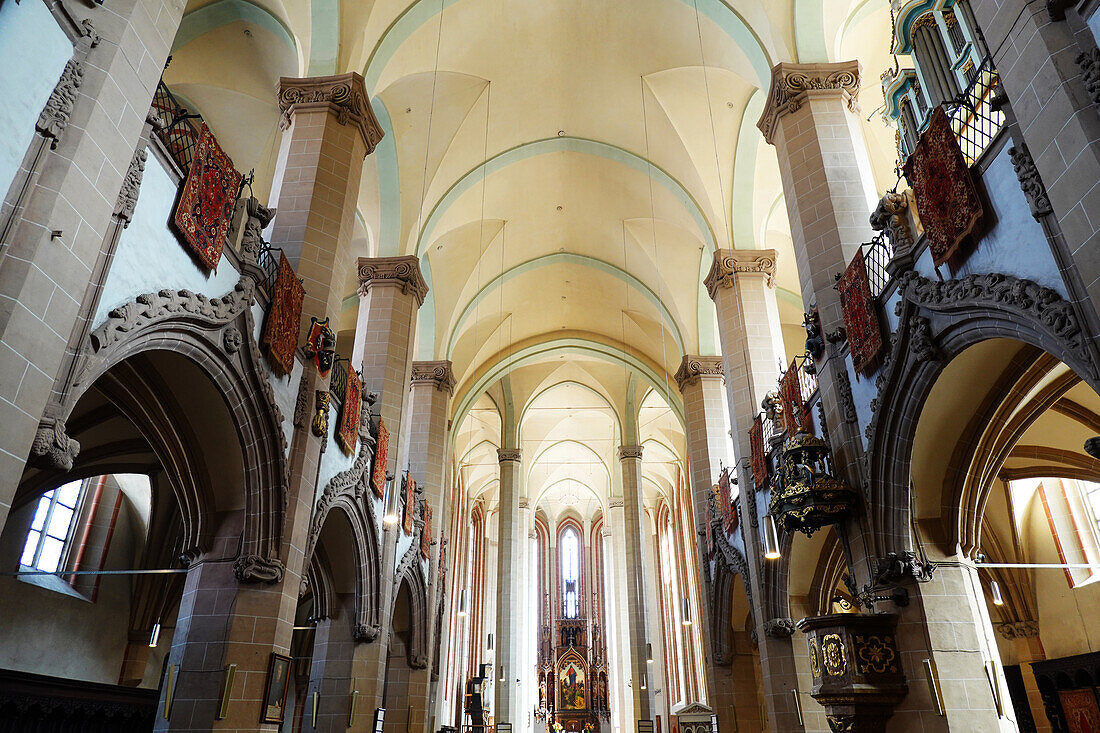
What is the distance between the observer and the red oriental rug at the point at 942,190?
18.9ft

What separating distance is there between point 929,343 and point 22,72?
285 inches

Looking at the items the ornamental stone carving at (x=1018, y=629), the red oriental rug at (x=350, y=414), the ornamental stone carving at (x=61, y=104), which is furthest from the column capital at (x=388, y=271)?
the ornamental stone carving at (x=1018, y=629)

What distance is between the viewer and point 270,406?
25.6 ft

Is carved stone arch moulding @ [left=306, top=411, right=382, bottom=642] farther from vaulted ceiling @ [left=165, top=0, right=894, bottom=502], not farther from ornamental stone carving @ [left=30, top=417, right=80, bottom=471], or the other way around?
ornamental stone carving @ [left=30, top=417, right=80, bottom=471]

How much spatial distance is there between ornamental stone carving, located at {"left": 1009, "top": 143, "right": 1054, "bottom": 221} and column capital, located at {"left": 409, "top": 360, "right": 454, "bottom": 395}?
1481cm

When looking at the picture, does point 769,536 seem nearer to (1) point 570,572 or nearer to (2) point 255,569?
(2) point 255,569

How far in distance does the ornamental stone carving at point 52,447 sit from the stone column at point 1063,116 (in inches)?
250

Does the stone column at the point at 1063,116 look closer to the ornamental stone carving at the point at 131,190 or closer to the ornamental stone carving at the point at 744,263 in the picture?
the ornamental stone carving at the point at 131,190

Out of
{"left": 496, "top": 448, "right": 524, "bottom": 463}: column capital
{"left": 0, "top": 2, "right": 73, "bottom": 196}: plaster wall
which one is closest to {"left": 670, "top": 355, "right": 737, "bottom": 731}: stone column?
{"left": 496, "top": 448, "right": 524, "bottom": 463}: column capital

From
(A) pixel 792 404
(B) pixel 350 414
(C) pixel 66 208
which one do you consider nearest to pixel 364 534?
(B) pixel 350 414

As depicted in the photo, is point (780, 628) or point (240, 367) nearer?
point (240, 367)

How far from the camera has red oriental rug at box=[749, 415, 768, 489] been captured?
1188cm

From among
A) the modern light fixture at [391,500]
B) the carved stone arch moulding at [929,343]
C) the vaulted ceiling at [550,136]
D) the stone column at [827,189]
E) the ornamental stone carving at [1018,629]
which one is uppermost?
the vaulted ceiling at [550,136]

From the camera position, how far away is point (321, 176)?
991 cm
